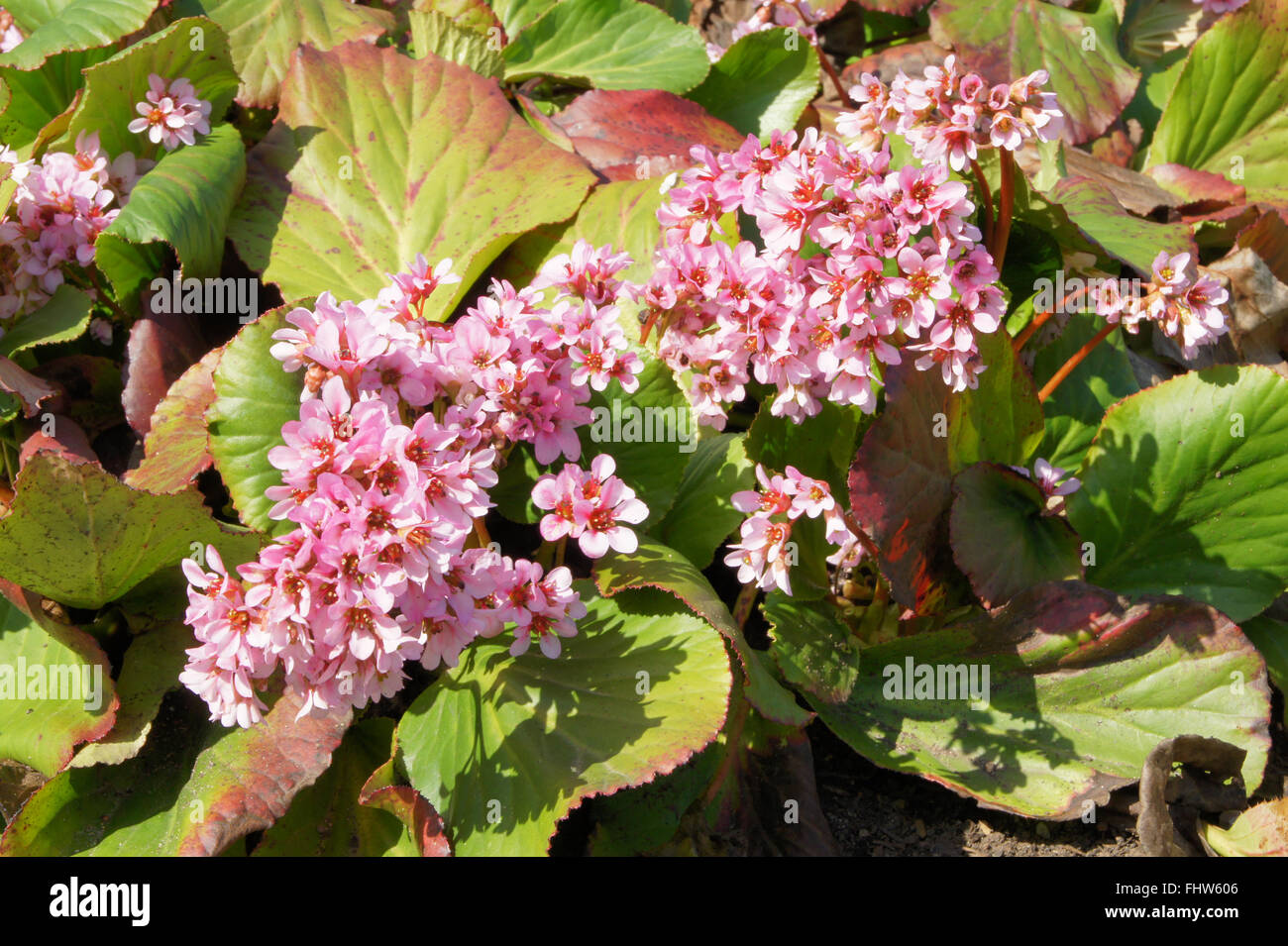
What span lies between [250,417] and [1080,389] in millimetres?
1596

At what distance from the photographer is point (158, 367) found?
2.08 metres

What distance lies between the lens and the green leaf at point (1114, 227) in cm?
216

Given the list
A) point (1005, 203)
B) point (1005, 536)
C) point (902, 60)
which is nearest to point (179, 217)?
point (1005, 203)

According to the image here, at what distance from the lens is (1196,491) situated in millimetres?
2006

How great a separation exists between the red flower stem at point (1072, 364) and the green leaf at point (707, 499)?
58 cm

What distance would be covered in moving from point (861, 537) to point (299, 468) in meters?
0.93

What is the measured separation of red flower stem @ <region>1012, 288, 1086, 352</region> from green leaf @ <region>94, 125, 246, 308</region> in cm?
157

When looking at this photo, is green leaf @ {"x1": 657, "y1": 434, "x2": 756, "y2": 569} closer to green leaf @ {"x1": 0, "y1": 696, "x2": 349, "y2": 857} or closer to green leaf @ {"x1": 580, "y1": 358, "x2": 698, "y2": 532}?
green leaf @ {"x1": 580, "y1": 358, "x2": 698, "y2": 532}

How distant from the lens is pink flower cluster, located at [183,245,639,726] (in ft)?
4.25

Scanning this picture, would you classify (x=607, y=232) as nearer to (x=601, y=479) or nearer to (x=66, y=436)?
(x=601, y=479)

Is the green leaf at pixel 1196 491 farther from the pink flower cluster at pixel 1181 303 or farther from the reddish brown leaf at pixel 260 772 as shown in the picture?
the reddish brown leaf at pixel 260 772

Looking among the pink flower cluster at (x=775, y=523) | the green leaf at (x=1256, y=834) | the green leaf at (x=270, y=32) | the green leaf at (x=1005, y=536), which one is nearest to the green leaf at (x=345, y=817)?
the pink flower cluster at (x=775, y=523)
